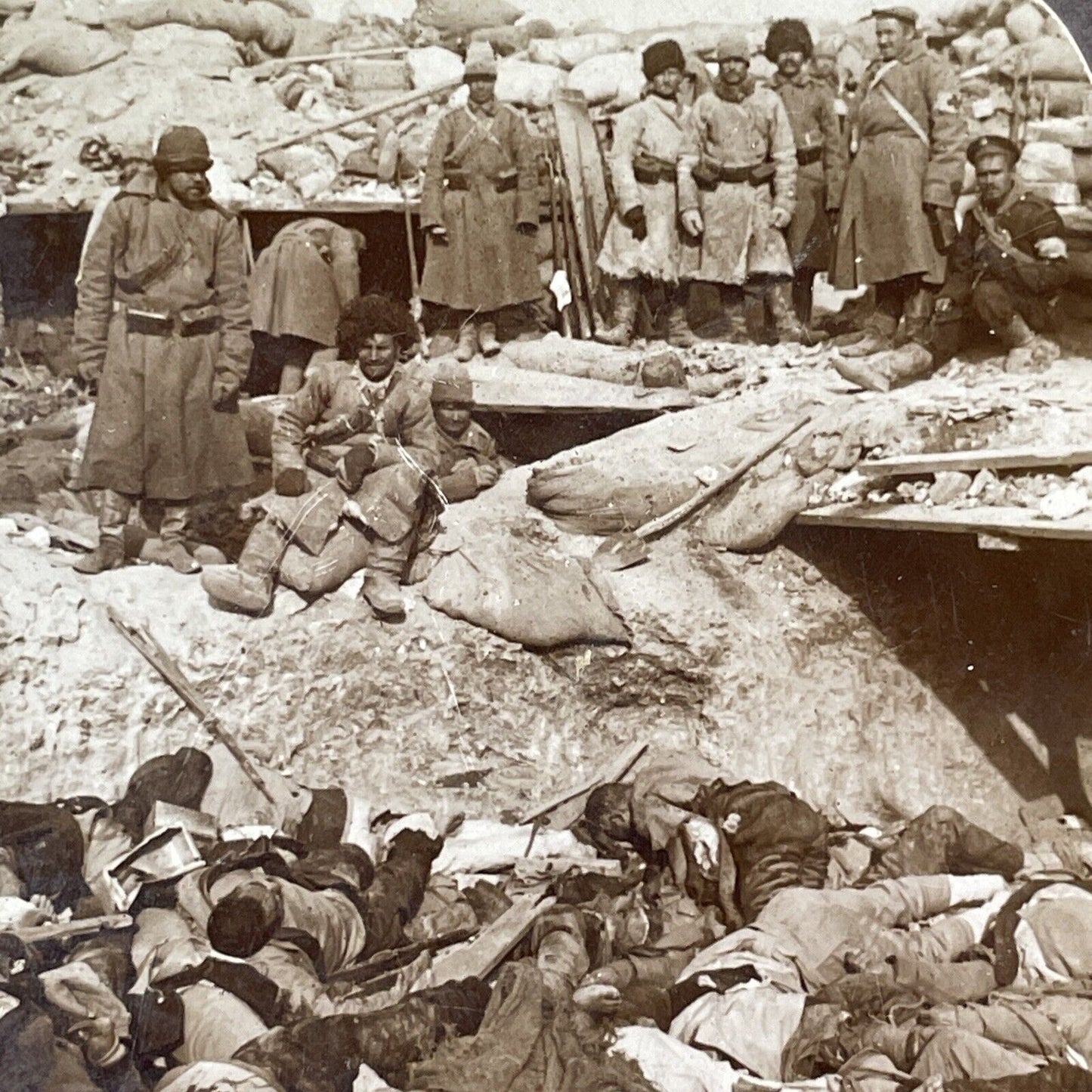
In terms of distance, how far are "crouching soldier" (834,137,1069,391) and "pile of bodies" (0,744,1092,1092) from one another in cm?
162

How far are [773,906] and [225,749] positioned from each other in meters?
1.89

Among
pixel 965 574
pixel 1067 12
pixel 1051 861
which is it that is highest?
pixel 1067 12

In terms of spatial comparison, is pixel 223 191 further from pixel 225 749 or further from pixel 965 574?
pixel 965 574

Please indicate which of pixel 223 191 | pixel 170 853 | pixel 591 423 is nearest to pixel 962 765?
pixel 591 423

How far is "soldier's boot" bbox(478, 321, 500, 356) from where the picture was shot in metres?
4.36

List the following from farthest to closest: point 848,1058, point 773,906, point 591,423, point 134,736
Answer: point 591,423 < point 134,736 < point 773,906 < point 848,1058

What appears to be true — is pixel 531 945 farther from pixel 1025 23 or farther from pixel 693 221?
pixel 1025 23

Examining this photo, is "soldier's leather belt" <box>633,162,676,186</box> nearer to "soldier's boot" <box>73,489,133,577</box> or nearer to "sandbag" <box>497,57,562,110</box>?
"sandbag" <box>497,57,562,110</box>

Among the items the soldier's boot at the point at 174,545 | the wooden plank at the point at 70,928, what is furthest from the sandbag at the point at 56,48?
the wooden plank at the point at 70,928

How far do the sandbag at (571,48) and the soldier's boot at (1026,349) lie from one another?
1725 mm

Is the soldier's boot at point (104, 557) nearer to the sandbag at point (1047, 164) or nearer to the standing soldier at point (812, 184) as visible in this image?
the standing soldier at point (812, 184)

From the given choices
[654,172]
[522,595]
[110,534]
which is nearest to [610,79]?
[654,172]

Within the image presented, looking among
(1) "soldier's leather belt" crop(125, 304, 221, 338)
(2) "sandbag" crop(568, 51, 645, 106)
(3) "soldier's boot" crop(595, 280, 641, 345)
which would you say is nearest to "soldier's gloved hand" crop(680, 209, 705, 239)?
(3) "soldier's boot" crop(595, 280, 641, 345)

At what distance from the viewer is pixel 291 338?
422cm
